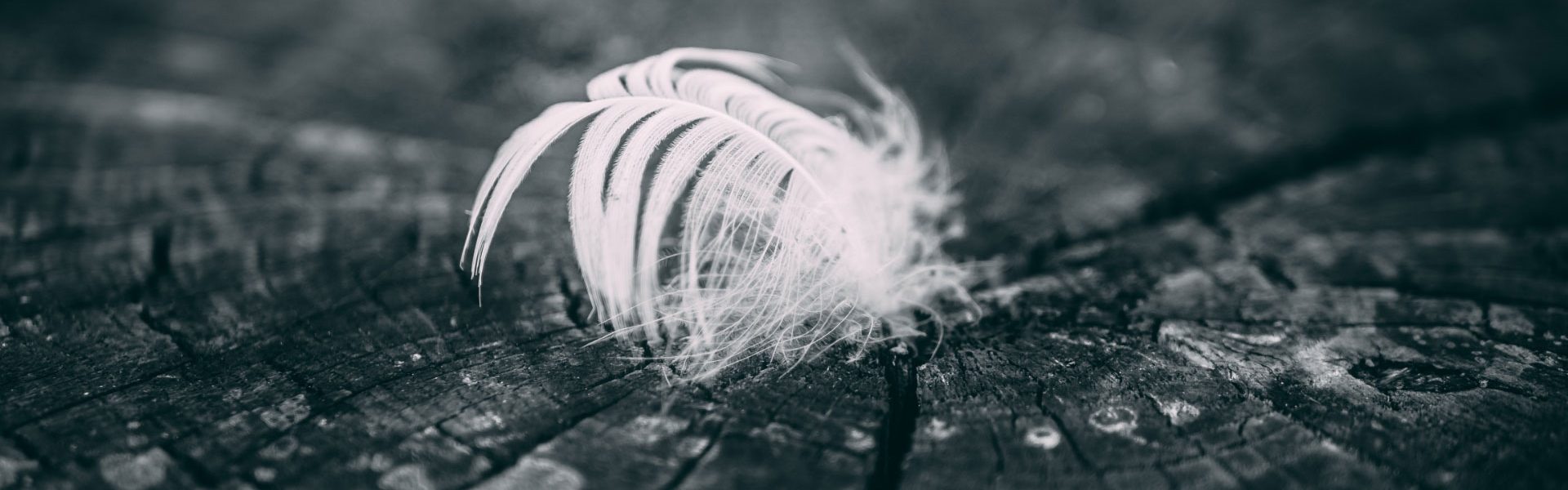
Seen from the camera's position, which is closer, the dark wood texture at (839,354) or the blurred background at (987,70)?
the dark wood texture at (839,354)

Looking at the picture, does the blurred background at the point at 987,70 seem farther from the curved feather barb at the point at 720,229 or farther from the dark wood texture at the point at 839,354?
the curved feather barb at the point at 720,229

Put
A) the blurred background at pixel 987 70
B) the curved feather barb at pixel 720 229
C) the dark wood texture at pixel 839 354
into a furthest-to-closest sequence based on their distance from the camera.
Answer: the blurred background at pixel 987 70 → the curved feather barb at pixel 720 229 → the dark wood texture at pixel 839 354

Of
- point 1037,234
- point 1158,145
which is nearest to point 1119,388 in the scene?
point 1037,234

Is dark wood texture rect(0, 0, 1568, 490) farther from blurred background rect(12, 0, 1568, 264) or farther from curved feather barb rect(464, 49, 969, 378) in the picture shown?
curved feather barb rect(464, 49, 969, 378)

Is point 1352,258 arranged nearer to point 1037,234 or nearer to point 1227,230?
point 1227,230

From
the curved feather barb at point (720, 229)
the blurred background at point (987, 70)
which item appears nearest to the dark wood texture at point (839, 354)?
the blurred background at point (987, 70)

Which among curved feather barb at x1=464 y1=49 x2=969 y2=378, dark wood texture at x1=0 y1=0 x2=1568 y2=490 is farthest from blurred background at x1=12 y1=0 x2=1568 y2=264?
curved feather barb at x1=464 y1=49 x2=969 y2=378
